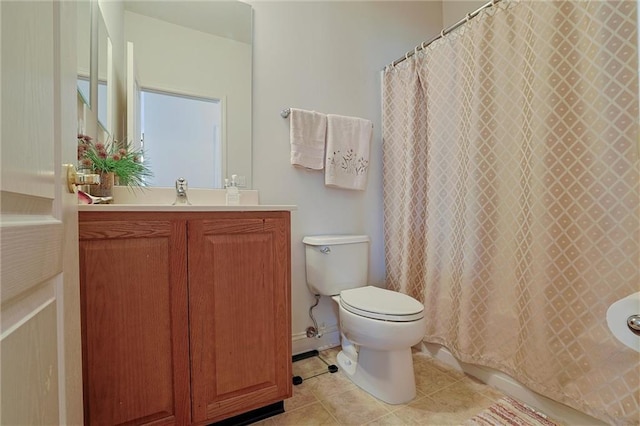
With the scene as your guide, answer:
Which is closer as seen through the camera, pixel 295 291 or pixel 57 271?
pixel 57 271

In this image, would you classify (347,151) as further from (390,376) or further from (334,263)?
(390,376)

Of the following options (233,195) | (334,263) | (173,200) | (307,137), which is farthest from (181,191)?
(334,263)

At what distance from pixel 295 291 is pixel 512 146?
1.35 metres

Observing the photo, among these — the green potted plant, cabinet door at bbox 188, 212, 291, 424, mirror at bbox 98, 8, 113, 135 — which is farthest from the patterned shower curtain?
mirror at bbox 98, 8, 113, 135

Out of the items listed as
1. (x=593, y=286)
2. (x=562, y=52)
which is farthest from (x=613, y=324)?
(x=562, y=52)

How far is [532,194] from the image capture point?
1.26m

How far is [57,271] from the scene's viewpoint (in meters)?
0.50

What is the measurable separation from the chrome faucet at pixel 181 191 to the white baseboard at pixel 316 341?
1.00 metres

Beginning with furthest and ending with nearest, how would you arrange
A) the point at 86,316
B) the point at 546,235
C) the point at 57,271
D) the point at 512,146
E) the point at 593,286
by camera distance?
1. the point at 512,146
2. the point at 546,235
3. the point at 593,286
4. the point at 86,316
5. the point at 57,271

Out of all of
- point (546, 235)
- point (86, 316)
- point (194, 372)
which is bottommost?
point (194, 372)

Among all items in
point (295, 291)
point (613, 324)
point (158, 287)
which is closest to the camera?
point (613, 324)

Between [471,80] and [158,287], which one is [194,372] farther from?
[471,80]

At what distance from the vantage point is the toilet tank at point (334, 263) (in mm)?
1655

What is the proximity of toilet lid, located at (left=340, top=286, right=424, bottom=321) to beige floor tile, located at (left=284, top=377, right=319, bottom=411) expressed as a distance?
44 centimetres
